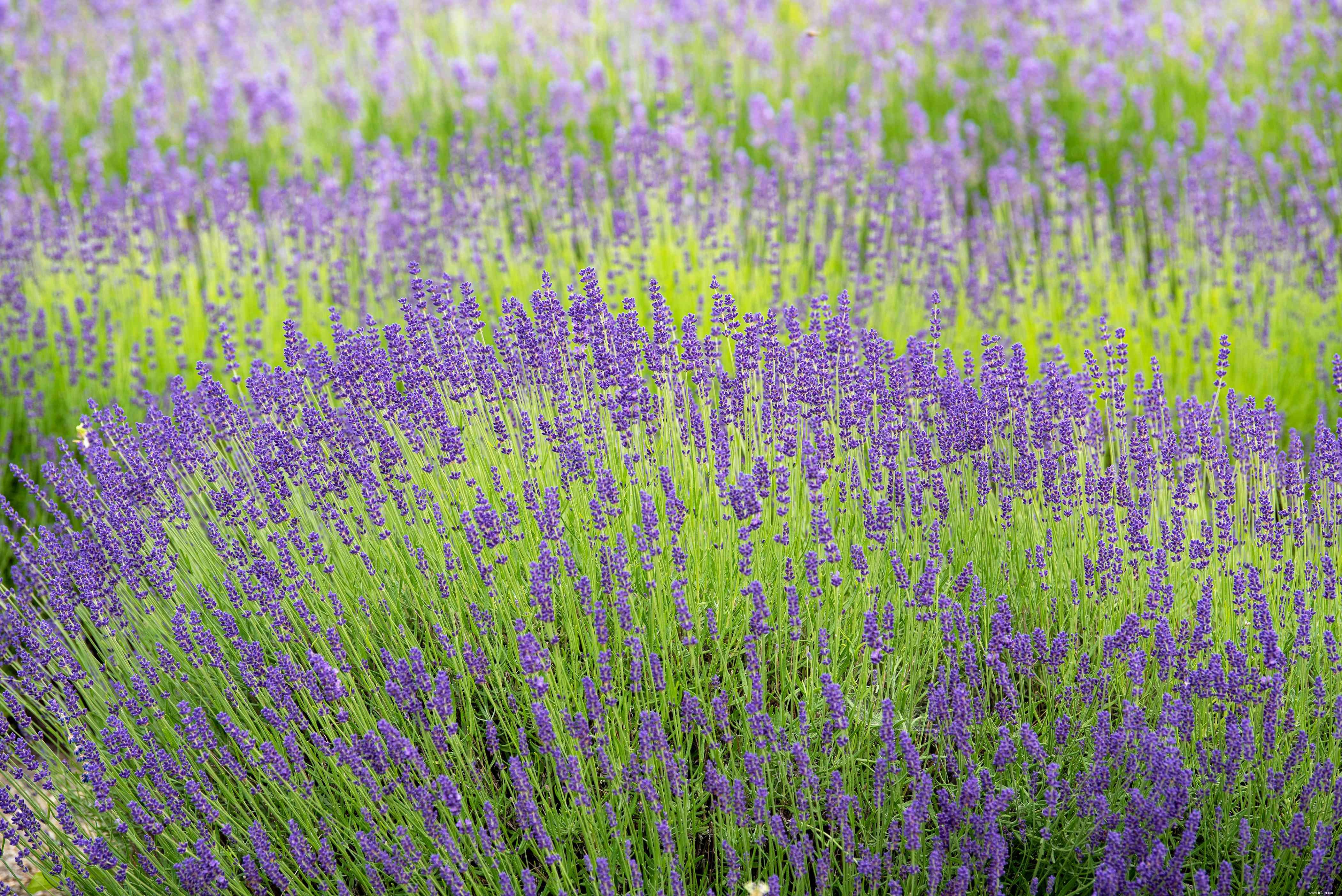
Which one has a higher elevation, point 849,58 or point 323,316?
point 849,58

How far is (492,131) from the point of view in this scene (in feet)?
21.3

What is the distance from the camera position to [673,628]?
2.45 m

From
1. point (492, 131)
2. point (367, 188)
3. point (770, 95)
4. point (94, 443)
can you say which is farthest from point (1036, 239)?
point (94, 443)

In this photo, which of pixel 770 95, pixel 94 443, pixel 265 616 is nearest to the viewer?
pixel 265 616

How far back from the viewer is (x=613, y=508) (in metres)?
2.44

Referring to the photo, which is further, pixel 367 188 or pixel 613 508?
pixel 367 188

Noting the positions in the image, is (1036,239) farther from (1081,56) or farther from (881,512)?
(881,512)

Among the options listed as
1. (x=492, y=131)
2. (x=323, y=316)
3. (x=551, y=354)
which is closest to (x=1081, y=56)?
(x=492, y=131)

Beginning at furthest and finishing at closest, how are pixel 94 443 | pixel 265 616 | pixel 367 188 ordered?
pixel 367 188
pixel 94 443
pixel 265 616

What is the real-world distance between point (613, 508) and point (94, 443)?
145 centimetres

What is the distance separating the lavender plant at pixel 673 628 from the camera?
205 centimetres

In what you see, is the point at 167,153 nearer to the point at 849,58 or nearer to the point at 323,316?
the point at 323,316

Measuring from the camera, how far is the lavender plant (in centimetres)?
205

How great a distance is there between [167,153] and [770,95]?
3.61m
